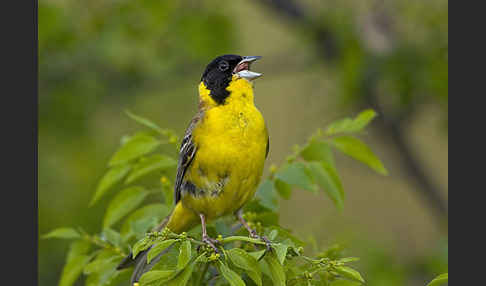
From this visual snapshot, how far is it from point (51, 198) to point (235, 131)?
3.12 meters

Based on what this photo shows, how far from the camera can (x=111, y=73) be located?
6.51m

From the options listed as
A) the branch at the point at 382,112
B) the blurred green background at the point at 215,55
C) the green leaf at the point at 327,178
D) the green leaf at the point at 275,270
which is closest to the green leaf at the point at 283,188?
the green leaf at the point at 327,178

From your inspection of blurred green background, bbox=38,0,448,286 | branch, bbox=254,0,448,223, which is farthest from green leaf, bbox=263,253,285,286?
branch, bbox=254,0,448,223

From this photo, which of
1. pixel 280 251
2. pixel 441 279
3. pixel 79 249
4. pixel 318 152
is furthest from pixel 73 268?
pixel 441 279

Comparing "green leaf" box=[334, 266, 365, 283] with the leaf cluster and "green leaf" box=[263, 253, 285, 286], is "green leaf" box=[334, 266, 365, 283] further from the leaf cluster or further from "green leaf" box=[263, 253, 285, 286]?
"green leaf" box=[263, 253, 285, 286]

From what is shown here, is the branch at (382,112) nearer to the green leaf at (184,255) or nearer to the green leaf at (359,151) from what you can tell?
the green leaf at (359,151)

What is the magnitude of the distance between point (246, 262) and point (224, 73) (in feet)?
4.27

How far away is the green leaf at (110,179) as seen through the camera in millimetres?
3161

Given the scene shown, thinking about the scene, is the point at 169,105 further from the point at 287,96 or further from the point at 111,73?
the point at 287,96

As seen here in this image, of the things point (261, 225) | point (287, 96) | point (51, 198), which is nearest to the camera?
point (261, 225)

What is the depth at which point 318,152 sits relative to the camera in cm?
329

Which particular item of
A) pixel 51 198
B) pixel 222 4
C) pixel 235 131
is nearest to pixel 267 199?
pixel 235 131

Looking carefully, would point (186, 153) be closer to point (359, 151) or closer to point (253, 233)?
point (253, 233)

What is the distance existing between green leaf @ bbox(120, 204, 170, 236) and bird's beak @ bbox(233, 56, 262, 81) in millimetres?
790
